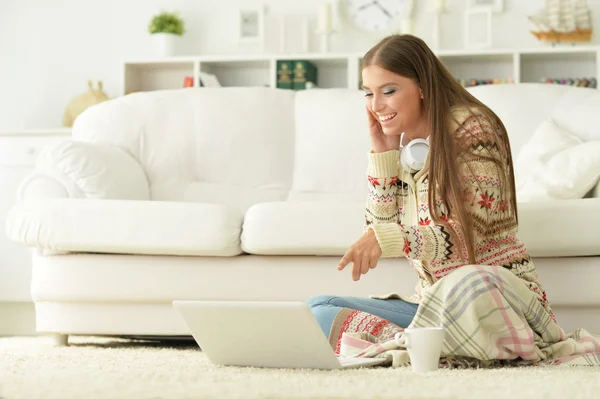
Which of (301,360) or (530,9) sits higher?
(530,9)

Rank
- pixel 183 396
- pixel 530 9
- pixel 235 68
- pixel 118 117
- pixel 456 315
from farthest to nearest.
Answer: pixel 235 68, pixel 530 9, pixel 118 117, pixel 456 315, pixel 183 396

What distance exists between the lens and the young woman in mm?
1687

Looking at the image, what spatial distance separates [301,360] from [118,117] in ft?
6.65

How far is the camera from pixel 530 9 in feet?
14.2

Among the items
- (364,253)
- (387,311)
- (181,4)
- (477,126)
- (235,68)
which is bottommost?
(387,311)

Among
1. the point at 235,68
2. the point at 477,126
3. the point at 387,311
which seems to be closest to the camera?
the point at 477,126

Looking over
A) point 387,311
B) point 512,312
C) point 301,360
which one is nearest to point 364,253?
point 301,360

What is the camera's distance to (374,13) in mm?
4441

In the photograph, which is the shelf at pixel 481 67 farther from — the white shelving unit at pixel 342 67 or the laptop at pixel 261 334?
the laptop at pixel 261 334

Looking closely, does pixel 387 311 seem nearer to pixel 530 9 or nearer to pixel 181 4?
pixel 530 9

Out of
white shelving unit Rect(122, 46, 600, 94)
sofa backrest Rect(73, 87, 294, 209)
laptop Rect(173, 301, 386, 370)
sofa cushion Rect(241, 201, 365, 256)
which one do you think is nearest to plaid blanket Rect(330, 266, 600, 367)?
laptop Rect(173, 301, 386, 370)

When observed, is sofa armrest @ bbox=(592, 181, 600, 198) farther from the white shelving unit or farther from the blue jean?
the white shelving unit

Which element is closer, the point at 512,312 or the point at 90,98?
the point at 512,312

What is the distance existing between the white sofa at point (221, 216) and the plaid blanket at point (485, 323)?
0.60m
